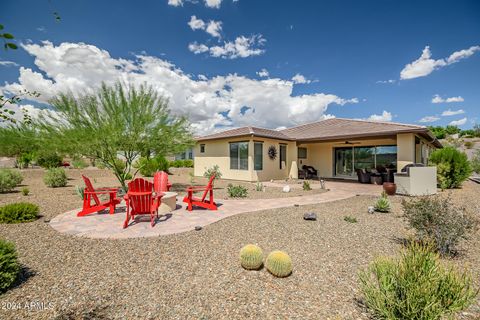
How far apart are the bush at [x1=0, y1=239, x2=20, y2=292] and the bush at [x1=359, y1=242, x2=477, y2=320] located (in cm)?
395

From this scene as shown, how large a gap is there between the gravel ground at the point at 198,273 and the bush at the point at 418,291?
0.33 metres

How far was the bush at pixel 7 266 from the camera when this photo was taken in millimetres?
2508

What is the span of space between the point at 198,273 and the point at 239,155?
38.6 feet

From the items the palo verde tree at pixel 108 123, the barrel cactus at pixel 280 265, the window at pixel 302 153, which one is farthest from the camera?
the window at pixel 302 153

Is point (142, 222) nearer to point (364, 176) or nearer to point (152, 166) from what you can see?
point (364, 176)

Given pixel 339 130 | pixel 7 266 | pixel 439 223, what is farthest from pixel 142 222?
pixel 339 130

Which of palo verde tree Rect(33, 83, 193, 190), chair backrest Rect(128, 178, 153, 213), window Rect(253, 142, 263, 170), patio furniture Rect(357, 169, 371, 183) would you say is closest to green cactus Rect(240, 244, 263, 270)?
chair backrest Rect(128, 178, 153, 213)

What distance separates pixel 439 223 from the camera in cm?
368

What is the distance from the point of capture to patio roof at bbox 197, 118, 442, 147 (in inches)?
452

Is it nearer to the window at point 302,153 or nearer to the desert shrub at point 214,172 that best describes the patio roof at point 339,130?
the window at point 302,153

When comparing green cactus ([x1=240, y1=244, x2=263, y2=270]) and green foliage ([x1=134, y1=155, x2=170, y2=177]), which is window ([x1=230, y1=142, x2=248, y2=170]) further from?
green cactus ([x1=240, y1=244, x2=263, y2=270])

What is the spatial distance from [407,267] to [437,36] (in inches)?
556

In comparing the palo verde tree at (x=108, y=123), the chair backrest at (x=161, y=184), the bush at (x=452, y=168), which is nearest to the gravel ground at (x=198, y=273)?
the chair backrest at (x=161, y=184)

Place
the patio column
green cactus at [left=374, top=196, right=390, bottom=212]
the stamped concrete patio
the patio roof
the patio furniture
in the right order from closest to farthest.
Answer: the stamped concrete patio
green cactus at [left=374, top=196, right=390, bottom=212]
the patio column
the patio roof
the patio furniture
